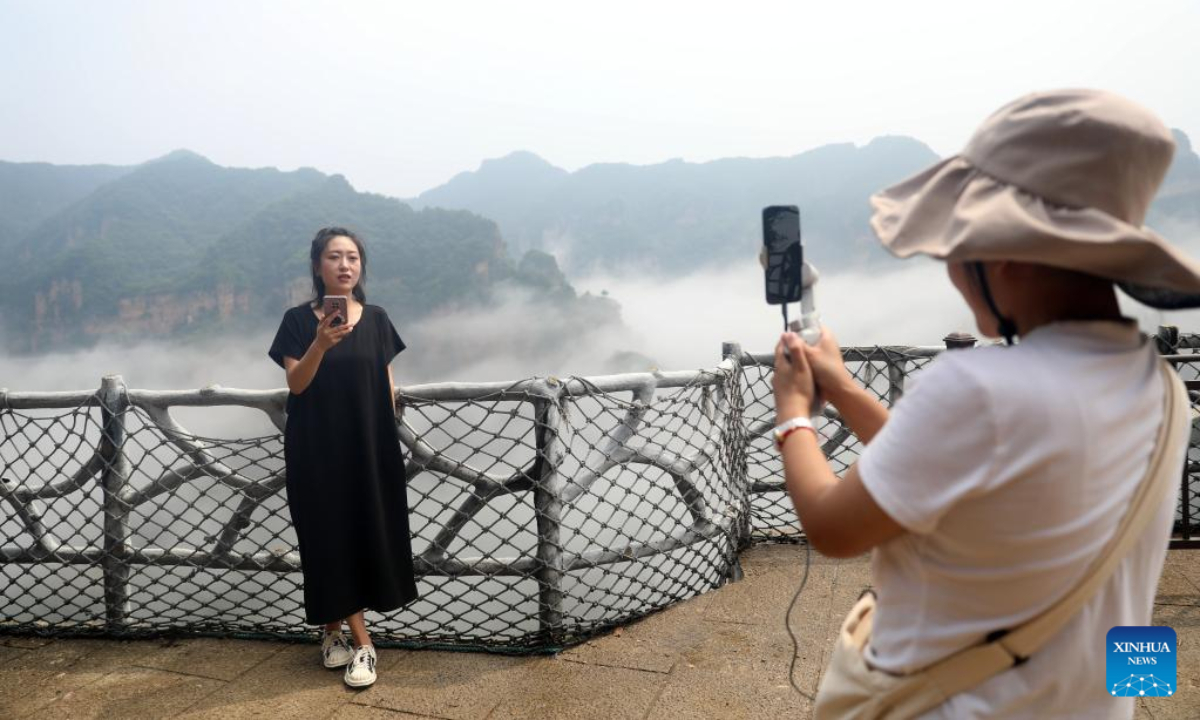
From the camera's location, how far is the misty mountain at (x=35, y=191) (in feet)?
323

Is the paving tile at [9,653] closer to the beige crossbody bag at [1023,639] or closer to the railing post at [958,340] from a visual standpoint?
the beige crossbody bag at [1023,639]

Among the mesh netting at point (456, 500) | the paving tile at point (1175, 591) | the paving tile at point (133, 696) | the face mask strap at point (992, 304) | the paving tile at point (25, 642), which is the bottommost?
the paving tile at point (25, 642)

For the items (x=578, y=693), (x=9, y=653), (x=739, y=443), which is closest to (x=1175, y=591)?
(x=739, y=443)

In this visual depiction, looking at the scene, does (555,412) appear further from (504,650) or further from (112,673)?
(112,673)

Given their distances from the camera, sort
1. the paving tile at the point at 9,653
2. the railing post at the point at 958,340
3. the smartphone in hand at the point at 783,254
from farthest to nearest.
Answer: the railing post at the point at 958,340 < the paving tile at the point at 9,653 < the smartphone in hand at the point at 783,254

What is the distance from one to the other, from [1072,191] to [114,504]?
335 centimetres

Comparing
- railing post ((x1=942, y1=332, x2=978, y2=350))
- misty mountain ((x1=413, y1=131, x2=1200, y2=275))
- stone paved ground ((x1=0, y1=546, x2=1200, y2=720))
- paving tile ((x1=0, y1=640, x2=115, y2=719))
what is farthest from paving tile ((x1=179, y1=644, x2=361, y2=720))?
misty mountain ((x1=413, y1=131, x2=1200, y2=275))

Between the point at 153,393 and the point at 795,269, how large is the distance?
275 cm

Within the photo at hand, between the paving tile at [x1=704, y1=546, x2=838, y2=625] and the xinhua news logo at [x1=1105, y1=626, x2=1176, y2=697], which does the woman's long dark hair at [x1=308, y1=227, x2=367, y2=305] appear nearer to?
the paving tile at [x1=704, y1=546, x2=838, y2=625]

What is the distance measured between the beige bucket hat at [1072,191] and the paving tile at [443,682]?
2.05 meters

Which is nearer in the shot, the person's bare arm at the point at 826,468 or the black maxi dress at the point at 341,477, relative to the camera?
the person's bare arm at the point at 826,468

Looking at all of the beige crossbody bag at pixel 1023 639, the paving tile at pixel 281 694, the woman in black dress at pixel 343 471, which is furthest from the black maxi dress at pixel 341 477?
the beige crossbody bag at pixel 1023 639

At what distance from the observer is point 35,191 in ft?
344

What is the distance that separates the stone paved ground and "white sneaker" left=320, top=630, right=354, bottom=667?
0.05m
